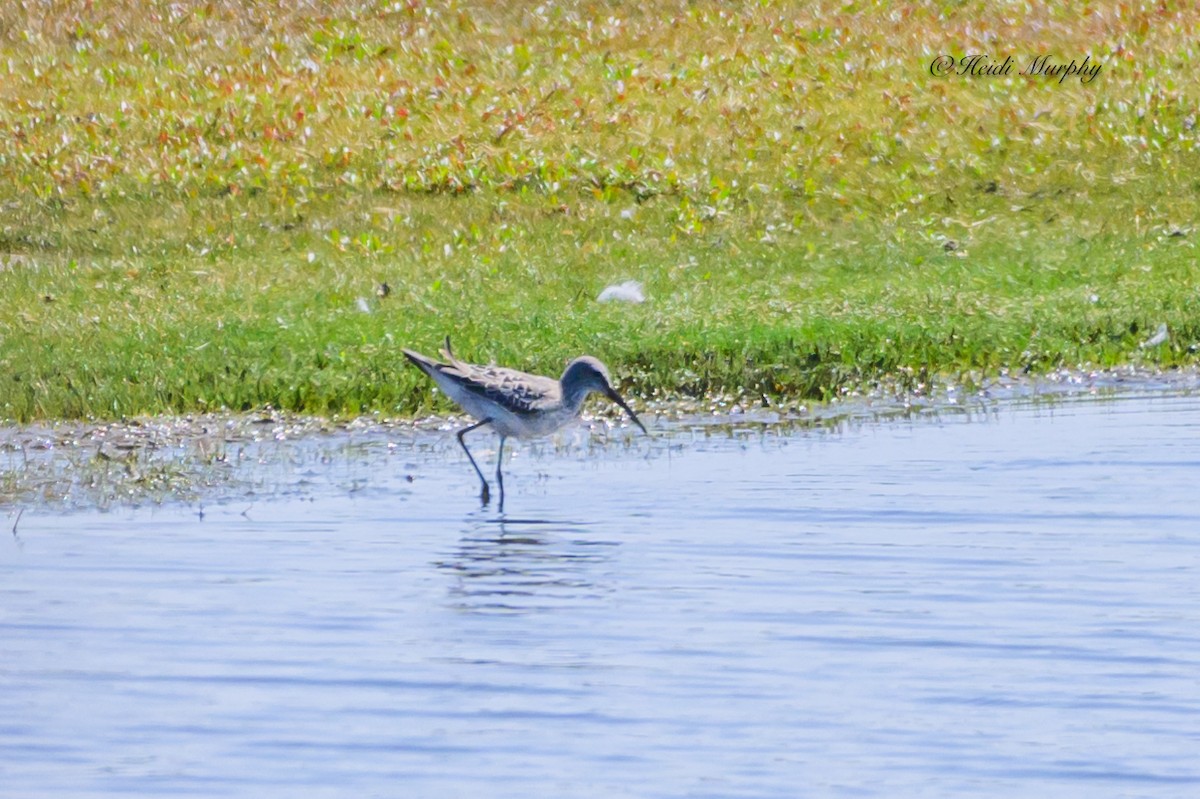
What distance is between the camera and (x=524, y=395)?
12789mm

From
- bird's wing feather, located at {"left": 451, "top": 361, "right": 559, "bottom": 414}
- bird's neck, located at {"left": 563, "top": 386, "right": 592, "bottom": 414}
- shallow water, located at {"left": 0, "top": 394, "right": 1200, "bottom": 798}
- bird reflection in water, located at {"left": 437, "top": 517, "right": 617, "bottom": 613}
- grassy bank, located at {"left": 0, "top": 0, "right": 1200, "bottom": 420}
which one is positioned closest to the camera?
shallow water, located at {"left": 0, "top": 394, "right": 1200, "bottom": 798}

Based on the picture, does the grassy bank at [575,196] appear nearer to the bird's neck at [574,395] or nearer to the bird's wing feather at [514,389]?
the bird's wing feather at [514,389]

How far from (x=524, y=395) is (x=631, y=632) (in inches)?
138

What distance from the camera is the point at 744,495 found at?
40.5ft

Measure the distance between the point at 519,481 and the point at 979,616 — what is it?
4176 mm

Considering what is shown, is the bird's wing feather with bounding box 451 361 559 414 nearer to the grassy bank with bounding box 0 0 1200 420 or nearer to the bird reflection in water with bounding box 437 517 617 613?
the bird reflection in water with bounding box 437 517 617 613

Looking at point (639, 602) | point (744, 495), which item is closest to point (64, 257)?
point (744, 495)

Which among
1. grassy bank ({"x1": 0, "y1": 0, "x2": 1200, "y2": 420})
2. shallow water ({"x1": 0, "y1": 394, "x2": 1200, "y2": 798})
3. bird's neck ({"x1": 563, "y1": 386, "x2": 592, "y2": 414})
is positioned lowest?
shallow water ({"x1": 0, "y1": 394, "x2": 1200, "y2": 798})

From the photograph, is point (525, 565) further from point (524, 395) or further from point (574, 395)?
point (574, 395)

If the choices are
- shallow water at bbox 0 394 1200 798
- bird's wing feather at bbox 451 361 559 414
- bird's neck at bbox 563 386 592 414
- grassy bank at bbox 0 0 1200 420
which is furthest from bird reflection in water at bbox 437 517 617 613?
grassy bank at bbox 0 0 1200 420

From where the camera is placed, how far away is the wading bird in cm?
1280

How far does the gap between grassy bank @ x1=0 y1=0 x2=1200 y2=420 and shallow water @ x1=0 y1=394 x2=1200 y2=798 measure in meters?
3.11

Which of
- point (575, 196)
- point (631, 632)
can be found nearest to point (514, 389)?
point (631, 632)

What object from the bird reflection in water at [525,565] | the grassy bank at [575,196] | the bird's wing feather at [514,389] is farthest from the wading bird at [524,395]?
the grassy bank at [575,196]
